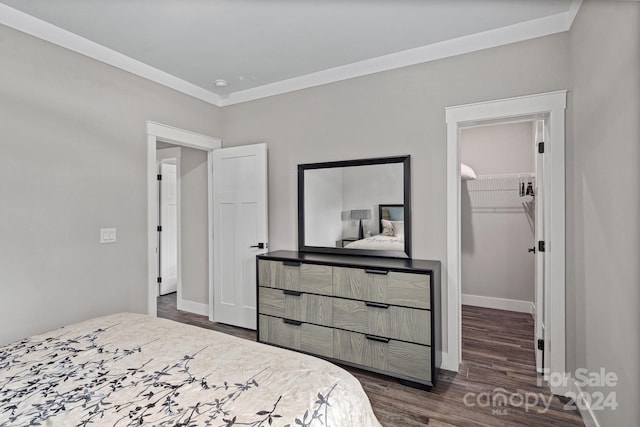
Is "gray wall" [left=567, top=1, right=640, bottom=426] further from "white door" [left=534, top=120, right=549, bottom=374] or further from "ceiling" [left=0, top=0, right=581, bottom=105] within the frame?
"ceiling" [left=0, top=0, right=581, bottom=105]

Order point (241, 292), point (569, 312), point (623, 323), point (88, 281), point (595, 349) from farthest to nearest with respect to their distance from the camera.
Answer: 1. point (241, 292)
2. point (88, 281)
3. point (569, 312)
4. point (595, 349)
5. point (623, 323)

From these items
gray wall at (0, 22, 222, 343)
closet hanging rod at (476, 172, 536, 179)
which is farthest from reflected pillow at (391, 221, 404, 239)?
gray wall at (0, 22, 222, 343)

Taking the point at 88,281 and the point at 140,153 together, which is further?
the point at 140,153

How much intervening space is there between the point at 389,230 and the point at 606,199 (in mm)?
1508

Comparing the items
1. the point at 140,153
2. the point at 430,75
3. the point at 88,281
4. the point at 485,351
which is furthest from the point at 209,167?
the point at 485,351

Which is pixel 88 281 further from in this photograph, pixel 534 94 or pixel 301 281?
pixel 534 94

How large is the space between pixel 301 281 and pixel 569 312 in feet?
6.54

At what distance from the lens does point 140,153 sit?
294cm

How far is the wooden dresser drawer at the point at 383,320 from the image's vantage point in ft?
7.66

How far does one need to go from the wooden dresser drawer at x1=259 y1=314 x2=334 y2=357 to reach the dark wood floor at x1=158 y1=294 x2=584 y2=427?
0.31 m

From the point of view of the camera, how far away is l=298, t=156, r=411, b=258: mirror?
9.33 ft

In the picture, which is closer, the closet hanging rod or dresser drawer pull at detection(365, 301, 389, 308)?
dresser drawer pull at detection(365, 301, 389, 308)

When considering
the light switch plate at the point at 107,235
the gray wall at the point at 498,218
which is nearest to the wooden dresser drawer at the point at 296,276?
the light switch plate at the point at 107,235

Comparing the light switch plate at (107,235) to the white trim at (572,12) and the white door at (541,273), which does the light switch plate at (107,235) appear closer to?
the white door at (541,273)
